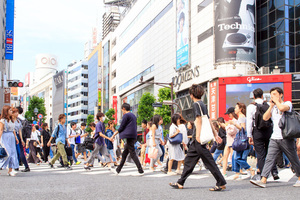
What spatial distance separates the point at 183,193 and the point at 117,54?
2702 inches

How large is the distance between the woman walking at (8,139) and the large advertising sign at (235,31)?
87.1 ft

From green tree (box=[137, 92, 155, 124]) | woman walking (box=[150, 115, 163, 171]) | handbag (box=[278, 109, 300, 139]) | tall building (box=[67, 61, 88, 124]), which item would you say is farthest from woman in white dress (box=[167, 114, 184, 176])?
tall building (box=[67, 61, 88, 124])

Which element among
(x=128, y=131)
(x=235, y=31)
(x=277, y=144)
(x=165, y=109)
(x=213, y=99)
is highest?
(x=235, y=31)

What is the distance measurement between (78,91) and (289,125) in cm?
10428

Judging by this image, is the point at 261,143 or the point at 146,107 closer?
the point at 261,143

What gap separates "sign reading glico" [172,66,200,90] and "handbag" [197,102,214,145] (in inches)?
1244

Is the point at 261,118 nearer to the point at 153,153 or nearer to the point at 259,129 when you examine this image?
the point at 259,129

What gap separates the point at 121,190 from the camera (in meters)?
6.08

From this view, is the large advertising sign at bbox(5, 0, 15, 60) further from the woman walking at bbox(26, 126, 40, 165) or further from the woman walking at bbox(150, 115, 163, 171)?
the woman walking at bbox(150, 115, 163, 171)

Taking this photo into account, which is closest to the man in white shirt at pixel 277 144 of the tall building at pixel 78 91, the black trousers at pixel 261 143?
the black trousers at pixel 261 143

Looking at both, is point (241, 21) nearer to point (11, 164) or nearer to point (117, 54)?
point (11, 164)

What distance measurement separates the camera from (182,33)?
40.8 metres

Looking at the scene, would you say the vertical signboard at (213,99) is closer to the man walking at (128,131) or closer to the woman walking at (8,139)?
the man walking at (128,131)

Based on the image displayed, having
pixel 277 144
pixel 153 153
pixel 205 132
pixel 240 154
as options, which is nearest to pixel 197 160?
pixel 205 132
